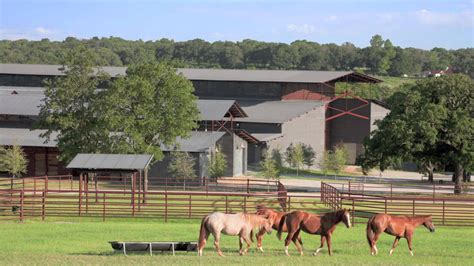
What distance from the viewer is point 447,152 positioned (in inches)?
1937

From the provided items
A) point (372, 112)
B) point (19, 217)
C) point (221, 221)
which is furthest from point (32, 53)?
point (221, 221)

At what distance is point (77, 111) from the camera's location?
45688 millimetres

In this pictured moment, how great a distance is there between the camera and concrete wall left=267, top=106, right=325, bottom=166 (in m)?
70.9

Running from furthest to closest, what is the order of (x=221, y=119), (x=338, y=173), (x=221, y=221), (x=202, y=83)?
(x=202, y=83)
(x=338, y=173)
(x=221, y=119)
(x=221, y=221)

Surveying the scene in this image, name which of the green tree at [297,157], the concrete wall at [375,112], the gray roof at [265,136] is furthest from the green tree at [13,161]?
the concrete wall at [375,112]

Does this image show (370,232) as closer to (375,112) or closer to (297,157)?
(297,157)

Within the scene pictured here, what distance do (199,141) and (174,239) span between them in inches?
1222

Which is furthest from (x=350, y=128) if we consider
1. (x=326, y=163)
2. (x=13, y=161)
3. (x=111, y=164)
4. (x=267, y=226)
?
(x=267, y=226)

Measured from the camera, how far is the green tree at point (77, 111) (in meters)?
44.4

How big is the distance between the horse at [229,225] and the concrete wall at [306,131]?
48.9 metres

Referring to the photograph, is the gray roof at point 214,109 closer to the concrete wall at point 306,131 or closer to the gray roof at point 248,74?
the concrete wall at point 306,131

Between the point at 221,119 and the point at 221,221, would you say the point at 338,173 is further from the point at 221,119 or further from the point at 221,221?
the point at 221,221

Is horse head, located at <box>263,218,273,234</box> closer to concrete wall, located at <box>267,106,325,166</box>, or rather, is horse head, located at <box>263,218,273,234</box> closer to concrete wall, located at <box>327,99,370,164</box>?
concrete wall, located at <box>267,106,325,166</box>

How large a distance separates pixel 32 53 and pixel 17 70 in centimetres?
9798
